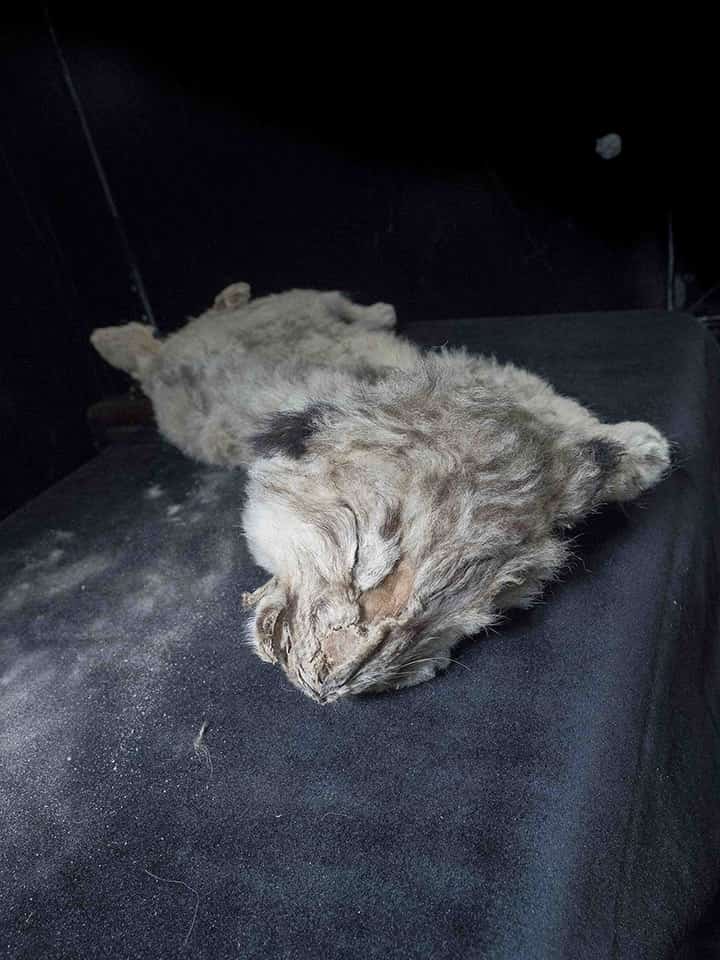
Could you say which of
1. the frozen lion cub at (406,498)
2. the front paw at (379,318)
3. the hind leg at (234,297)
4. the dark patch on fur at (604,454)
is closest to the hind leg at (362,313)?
the front paw at (379,318)

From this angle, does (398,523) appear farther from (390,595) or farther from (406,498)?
(390,595)

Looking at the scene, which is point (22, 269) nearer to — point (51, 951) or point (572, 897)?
point (51, 951)

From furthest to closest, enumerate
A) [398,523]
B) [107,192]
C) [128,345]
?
1. [107,192]
2. [128,345]
3. [398,523]

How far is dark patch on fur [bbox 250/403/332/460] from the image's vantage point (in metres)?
1.86

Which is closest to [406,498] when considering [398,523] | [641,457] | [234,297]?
[398,523]

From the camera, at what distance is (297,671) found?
1.43m

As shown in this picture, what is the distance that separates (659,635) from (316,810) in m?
0.98

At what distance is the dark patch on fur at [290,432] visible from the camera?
6.11ft

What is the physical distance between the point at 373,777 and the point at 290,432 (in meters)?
0.95

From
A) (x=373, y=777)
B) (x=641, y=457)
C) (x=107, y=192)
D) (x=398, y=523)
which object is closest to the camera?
(x=373, y=777)

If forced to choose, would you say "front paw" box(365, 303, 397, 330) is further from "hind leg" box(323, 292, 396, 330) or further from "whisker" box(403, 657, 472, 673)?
"whisker" box(403, 657, 472, 673)

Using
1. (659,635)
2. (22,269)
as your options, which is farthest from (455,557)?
(22,269)

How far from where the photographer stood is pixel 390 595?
1.49 metres

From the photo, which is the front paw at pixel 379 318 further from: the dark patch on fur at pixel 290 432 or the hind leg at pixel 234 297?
the dark patch on fur at pixel 290 432
